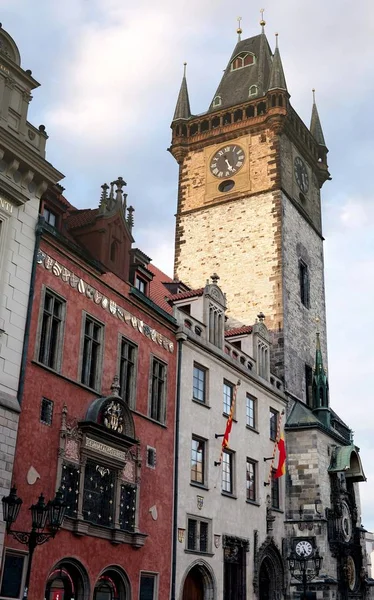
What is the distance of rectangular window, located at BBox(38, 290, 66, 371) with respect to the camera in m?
21.2

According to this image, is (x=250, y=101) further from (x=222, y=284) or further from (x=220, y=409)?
(x=220, y=409)

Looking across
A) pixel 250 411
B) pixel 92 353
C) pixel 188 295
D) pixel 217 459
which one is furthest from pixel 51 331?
pixel 250 411

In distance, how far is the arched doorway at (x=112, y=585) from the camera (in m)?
22.1

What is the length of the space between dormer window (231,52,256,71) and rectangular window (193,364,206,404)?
2677cm

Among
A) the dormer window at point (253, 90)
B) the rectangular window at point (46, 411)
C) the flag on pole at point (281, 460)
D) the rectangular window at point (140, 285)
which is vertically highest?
the dormer window at point (253, 90)

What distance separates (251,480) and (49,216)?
14.5 m

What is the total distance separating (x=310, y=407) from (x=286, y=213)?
10272mm

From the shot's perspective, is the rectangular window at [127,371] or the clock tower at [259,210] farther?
the clock tower at [259,210]

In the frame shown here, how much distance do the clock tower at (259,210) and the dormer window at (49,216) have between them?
1732cm

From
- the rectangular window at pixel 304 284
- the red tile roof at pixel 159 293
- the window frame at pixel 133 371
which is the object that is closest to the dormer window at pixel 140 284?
the red tile roof at pixel 159 293

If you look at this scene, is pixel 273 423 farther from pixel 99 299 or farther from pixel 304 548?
pixel 99 299

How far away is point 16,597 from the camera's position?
18.4 metres

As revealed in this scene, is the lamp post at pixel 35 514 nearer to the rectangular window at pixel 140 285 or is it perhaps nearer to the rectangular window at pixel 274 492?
the rectangular window at pixel 140 285

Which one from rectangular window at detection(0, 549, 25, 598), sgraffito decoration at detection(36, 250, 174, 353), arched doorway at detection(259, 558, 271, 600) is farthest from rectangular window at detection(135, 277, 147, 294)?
arched doorway at detection(259, 558, 271, 600)
